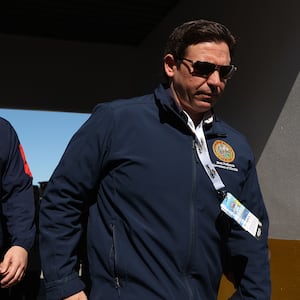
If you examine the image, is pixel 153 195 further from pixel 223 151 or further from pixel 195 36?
pixel 195 36

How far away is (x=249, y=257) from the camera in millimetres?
2098

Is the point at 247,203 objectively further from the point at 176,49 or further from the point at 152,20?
the point at 152,20

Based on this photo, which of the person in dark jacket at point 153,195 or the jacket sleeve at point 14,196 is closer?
the person in dark jacket at point 153,195

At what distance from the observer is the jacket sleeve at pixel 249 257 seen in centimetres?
209

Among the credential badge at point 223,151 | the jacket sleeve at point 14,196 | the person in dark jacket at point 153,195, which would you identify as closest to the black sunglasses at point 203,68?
the person in dark jacket at point 153,195

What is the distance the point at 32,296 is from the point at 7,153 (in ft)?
7.29

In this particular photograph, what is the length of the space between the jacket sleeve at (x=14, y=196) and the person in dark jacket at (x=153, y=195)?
622 millimetres

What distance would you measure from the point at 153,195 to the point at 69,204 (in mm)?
294

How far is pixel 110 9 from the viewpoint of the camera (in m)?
7.73

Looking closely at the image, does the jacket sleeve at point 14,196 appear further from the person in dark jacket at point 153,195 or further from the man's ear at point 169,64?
the man's ear at point 169,64

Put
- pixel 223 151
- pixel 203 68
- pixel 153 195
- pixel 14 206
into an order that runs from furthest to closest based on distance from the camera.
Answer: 1. pixel 14 206
2. pixel 223 151
3. pixel 203 68
4. pixel 153 195

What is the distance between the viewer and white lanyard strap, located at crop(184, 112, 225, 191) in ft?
6.24

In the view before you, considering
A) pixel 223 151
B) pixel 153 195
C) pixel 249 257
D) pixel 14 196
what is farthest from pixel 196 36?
pixel 14 196

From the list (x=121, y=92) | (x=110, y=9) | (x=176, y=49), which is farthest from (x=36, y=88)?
(x=176, y=49)
